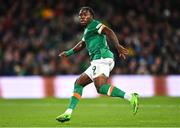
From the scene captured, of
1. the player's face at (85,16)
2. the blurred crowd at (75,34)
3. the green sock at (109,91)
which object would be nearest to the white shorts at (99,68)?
the green sock at (109,91)

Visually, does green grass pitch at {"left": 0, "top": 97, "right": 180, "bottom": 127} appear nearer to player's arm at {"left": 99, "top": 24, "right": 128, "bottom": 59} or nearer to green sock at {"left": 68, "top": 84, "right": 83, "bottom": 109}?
green sock at {"left": 68, "top": 84, "right": 83, "bottom": 109}

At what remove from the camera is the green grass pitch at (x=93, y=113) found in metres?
14.4

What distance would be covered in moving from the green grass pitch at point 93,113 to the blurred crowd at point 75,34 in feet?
8.36

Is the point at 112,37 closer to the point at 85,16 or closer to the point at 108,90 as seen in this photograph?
the point at 85,16

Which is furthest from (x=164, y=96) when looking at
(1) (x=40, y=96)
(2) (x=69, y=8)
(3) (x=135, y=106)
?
(3) (x=135, y=106)

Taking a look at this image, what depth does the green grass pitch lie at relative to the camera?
14398 millimetres

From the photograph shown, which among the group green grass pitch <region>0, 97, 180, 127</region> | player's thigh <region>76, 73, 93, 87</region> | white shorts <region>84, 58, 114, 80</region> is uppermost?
white shorts <region>84, 58, 114, 80</region>

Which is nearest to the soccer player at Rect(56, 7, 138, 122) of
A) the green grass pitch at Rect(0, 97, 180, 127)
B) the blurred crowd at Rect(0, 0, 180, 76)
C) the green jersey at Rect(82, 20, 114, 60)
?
the green jersey at Rect(82, 20, 114, 60)

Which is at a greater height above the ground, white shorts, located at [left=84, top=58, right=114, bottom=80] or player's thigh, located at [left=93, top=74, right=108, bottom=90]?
white shorts, located at [left=84, top=58, right=114, bottom=80]

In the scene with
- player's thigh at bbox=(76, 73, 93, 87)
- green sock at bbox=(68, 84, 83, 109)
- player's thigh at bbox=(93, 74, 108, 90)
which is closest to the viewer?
player's thigh at bbox=(93, 74, 108, 90)

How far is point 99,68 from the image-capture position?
1464cm

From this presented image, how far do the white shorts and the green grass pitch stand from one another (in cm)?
105

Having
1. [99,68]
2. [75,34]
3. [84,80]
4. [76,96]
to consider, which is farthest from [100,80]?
[75,34]

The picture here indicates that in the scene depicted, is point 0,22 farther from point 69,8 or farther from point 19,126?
point 19,126
